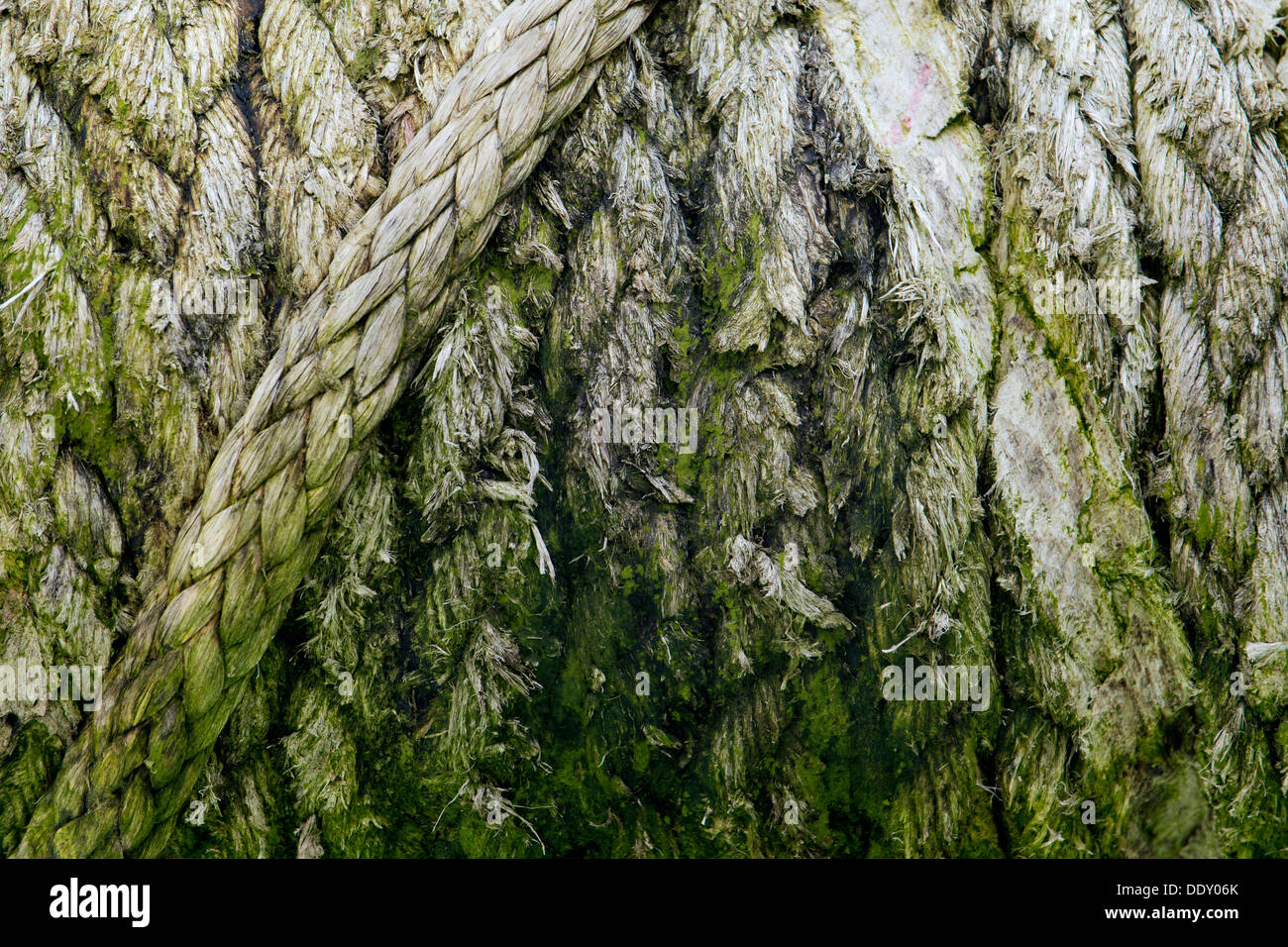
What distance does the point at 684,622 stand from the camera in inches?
60.0

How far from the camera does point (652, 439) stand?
153 centimetres

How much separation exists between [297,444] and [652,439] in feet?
2.31

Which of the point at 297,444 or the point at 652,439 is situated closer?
the point at 297,444

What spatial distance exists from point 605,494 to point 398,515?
0.44 m

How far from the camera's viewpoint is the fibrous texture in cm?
148

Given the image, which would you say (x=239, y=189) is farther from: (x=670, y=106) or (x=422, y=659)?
(x=422, y=659)

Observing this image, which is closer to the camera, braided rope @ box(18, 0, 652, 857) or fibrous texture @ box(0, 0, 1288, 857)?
braided rope @ box(18, 0, 652, 857)

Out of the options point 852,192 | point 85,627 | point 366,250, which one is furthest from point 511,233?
point 85,627

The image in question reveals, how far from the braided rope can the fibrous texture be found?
0.6 inches

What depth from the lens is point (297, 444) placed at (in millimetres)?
1399

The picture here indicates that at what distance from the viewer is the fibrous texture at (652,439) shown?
148 cm

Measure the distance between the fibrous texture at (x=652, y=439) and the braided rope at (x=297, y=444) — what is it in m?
0.02

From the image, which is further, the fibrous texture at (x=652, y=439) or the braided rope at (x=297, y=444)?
the fibrous texture at (x=652, y=439)

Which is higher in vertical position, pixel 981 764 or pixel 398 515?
pixel 398 515
